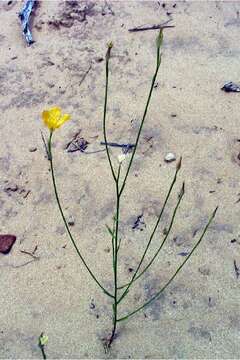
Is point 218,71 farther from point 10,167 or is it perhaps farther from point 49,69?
point 10,167

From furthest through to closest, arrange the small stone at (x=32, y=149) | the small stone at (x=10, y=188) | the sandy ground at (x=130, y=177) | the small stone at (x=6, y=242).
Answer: the small stone at (x=32, y=149) < the small stone at (x=10, y=188) < the small stone at (x=6, y=242) < the sandy ground at (x=130, y=177)

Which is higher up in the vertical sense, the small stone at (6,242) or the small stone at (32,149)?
the small stone at (32,149)

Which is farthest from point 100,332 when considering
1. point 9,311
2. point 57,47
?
point 57,47

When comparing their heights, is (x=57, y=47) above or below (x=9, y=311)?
above

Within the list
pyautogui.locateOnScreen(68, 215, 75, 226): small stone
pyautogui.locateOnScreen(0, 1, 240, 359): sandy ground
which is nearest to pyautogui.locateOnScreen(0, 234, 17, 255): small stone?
pyautogui.locateOnScreen(0, 1, 240, 359): sandy ground

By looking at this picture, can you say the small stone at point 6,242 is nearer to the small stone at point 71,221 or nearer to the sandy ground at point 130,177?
the sandy ground at point 130,177

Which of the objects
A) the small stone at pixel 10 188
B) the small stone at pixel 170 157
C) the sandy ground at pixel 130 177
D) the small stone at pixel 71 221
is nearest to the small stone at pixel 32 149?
the sandy ground at pixel 130 177

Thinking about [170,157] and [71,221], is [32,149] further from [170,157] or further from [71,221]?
[170,157]
